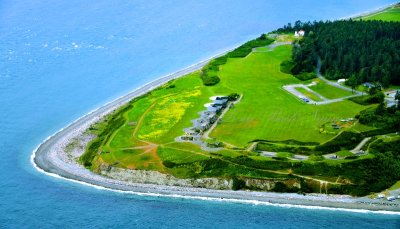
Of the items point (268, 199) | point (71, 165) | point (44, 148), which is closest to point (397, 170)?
point (268, 199)

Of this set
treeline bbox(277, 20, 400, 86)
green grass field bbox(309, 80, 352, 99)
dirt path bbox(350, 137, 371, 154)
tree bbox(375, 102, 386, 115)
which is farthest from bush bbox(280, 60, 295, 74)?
dirt path bbox(350, 137, 371, 154)

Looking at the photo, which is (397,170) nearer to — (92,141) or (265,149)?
(265,149)

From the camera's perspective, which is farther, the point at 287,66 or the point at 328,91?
the point at 287,66

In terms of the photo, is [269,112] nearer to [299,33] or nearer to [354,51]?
[354,51]

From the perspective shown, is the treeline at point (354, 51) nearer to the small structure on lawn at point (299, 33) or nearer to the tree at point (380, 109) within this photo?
the small structure on lawn at point (299, 33)

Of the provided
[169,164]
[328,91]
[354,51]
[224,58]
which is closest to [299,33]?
[224,58]

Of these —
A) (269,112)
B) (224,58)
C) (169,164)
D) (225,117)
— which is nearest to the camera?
(169,164)

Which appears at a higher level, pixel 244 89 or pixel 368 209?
pixel 244 89
